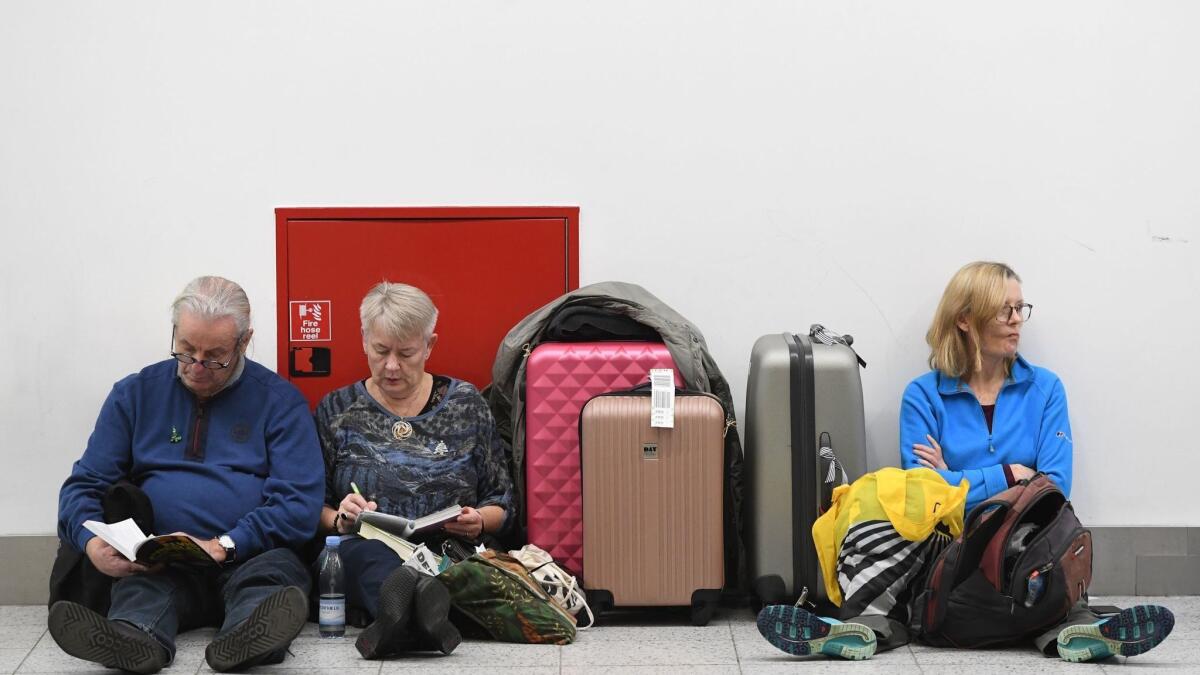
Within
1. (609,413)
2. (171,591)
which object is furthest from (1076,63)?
(171,591)

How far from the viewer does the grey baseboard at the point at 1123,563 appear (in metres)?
4.49

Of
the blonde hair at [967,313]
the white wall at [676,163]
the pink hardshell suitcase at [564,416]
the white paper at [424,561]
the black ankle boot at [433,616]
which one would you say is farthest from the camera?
the white wall at [676,163]

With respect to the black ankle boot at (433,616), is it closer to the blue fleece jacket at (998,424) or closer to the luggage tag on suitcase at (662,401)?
the luggage tag on suitcase at (662,401)

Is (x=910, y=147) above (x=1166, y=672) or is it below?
above

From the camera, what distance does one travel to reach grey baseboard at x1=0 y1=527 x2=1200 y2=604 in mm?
4492

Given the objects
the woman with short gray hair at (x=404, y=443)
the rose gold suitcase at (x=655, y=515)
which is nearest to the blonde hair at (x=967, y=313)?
the rose gold suitcase at (x=655, y=515)

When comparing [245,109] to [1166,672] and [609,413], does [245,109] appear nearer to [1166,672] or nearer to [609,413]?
[609,413]

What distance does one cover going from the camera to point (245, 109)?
177 inches

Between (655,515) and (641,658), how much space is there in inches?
17.9

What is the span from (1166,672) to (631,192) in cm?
204

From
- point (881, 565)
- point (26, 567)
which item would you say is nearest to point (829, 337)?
point (881, 565)

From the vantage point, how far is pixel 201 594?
3953 millimetres

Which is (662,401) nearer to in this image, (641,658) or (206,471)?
(641,658)

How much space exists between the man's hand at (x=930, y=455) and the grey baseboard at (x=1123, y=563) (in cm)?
61
